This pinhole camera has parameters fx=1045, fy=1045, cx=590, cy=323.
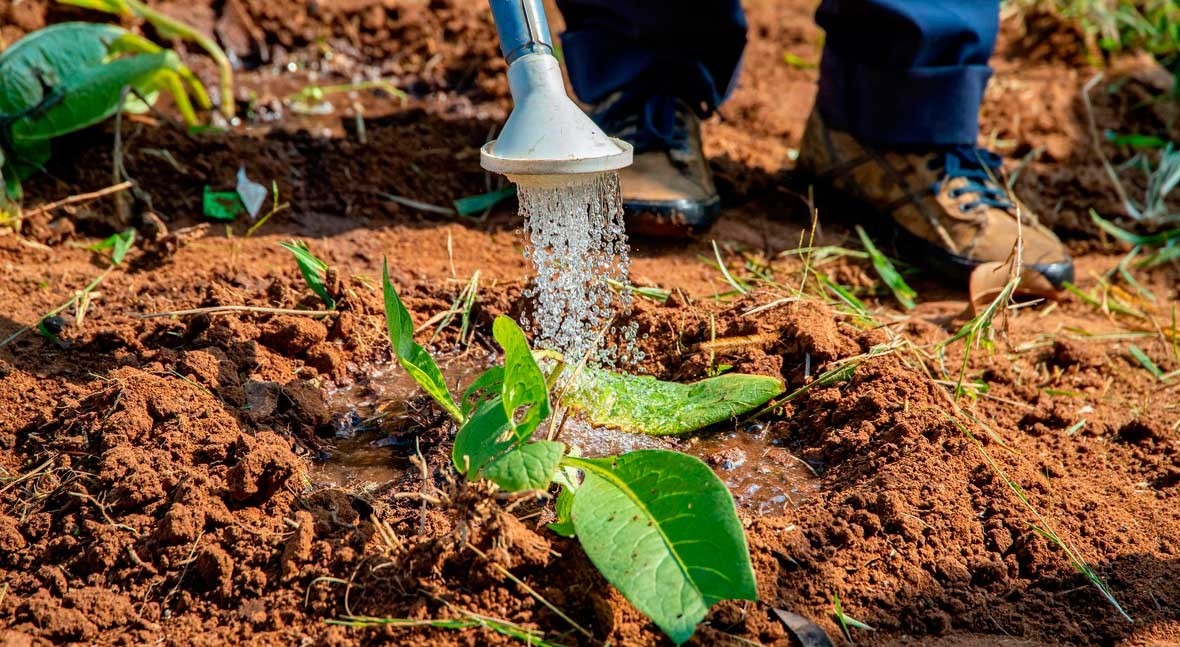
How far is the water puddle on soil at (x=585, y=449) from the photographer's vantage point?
187 cm

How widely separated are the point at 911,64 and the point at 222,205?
74.5 inches

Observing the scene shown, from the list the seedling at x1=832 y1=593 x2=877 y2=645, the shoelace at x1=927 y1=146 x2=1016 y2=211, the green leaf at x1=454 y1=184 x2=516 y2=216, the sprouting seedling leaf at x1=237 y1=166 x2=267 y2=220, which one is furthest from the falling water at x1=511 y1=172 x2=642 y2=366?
the shoelace at x1=927 y1=146 x2=1016 y2=211

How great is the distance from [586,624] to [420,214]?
1733mm

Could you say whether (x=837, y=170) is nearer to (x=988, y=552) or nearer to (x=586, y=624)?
(x=988, y=552)

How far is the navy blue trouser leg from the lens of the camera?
107 inches

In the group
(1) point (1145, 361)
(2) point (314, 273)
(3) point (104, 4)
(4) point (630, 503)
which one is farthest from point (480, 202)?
(1) point (1145, 361)

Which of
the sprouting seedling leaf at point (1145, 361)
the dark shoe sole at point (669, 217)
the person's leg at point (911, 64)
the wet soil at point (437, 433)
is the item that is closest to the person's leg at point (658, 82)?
the dark shoe sole at point (669, 217)

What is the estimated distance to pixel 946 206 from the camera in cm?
287

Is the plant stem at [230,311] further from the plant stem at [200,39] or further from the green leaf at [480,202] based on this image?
the plant stem at [200,39]

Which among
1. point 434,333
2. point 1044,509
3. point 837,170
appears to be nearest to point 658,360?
point 434,333

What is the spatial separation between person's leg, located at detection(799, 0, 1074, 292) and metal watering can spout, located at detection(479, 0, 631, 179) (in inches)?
47.8

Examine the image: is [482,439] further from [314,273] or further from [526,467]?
[314,273]

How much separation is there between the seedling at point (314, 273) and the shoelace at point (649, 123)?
107 cm

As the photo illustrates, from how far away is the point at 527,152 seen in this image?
172 cm
